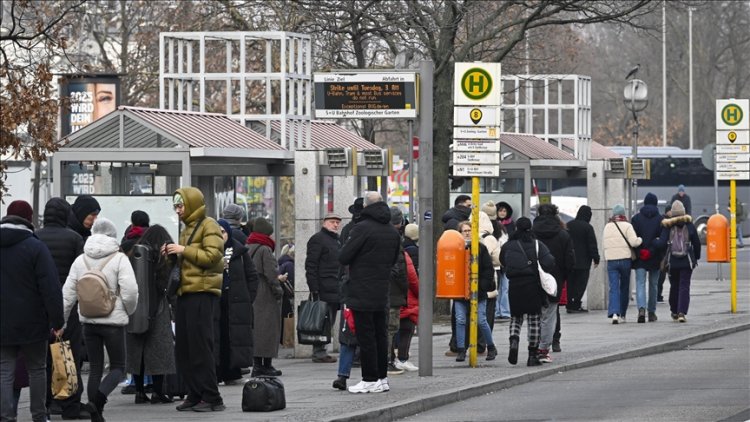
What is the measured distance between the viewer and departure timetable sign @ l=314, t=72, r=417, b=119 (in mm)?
16828

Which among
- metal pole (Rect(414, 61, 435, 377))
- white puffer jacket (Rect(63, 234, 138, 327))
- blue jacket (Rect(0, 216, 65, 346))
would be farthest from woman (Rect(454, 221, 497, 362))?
blue jacket (Rect(0, 216, 65, 346))

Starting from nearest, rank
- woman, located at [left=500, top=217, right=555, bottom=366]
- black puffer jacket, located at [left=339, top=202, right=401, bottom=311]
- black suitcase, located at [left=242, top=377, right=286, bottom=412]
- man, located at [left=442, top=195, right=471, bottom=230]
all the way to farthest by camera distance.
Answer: black suitcase, located at [left=242, top=377, right=286, bottom=412] → black puffer jacket, located at [left=339, top=202, right=401, bottom=311] → woman, located at [left=500, top=217, right=555, bottom=366] → man, located at [left=442, top=195, right=471, bottom=230]

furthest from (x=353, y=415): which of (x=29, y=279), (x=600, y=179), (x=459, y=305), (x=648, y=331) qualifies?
(x=600, y=179)

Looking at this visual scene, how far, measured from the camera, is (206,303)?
13.9 meters

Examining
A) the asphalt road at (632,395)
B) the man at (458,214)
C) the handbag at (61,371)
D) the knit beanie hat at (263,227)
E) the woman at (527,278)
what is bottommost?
the asphalt road at (632,395)

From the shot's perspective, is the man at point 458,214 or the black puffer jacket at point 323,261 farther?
the man at point 458,214

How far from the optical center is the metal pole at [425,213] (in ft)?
54.9

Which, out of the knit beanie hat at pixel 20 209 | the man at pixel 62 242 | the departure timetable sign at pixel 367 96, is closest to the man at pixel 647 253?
the departure timetable sign at pixel 367 96

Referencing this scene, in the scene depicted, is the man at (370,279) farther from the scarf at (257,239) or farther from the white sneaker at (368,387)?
the scarf at (257,239)

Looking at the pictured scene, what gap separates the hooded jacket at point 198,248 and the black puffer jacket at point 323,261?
472cm

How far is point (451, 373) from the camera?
17.5 m

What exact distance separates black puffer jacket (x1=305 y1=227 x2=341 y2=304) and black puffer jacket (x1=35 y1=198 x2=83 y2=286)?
479cm

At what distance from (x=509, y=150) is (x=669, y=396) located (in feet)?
Answer: 42.0

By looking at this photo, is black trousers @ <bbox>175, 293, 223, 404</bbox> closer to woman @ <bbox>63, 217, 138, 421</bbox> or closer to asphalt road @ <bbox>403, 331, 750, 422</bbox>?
woman @ <bbox>63, 217, 138, 421</bbox>
